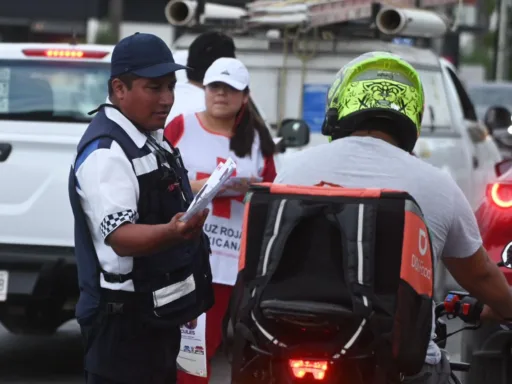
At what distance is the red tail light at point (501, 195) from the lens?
6.26 meters

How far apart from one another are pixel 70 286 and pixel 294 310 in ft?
13.7

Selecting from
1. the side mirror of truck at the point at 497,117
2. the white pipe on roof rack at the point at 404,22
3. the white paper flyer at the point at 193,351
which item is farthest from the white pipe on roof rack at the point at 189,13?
the white paper flyer at the point at 193,351

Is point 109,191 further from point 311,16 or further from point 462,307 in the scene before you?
point 311,16

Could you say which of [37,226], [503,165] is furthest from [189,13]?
[37,226]

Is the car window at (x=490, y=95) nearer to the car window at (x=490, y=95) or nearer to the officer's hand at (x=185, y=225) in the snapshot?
the car window at (x=490, y=95)

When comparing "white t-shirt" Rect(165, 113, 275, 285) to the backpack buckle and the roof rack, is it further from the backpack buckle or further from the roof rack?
the roof rack

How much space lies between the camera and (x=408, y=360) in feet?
11.4

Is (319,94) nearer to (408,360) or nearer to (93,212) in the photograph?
(93,212)

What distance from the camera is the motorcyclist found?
382 cm

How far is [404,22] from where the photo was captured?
38.4ft

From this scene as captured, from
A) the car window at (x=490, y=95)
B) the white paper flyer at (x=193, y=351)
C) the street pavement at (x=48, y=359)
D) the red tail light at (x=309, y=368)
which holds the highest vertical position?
the red tail light at (x=309, y=368)

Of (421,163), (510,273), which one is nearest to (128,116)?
(421,163)

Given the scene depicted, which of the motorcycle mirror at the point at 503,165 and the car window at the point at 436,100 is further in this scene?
the car window at the point at 436,100

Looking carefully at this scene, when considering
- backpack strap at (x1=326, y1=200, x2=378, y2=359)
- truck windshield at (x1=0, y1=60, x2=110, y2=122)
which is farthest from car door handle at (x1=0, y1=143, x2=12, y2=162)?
backpack strap at (x1=326, y1=200, x2=378, y2=359)
